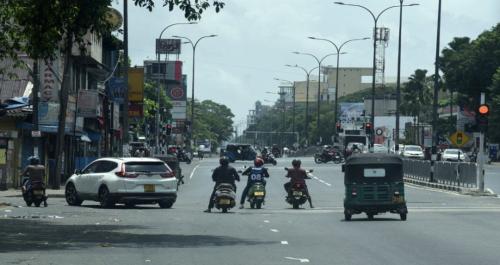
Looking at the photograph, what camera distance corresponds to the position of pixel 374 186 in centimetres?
2984

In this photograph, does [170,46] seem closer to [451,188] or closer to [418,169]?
[418,169]

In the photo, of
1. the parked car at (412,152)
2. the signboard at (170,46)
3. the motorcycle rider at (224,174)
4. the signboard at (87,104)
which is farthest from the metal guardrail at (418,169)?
the signboard at (170,46)

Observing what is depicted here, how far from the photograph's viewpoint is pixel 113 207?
3634 centimetres

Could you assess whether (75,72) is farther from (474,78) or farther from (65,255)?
(474,78)

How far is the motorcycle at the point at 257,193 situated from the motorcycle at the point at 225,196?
2316 millimetres

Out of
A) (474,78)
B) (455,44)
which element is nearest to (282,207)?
(474,78)

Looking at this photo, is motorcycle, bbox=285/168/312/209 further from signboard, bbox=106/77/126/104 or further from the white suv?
signboard, bbox=106/77/126/104

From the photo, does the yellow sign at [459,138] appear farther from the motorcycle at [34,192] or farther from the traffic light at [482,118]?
the motorcycle at [34,192]

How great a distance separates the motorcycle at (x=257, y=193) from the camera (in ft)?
117

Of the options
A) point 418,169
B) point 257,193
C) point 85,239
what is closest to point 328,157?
point 418,169

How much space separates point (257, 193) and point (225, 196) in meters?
2.46

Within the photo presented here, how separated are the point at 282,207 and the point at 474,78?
261 feet

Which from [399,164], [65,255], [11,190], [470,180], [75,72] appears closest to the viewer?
[65,255]

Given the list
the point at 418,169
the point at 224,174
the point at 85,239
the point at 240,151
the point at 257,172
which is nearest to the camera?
the point at 85,239
